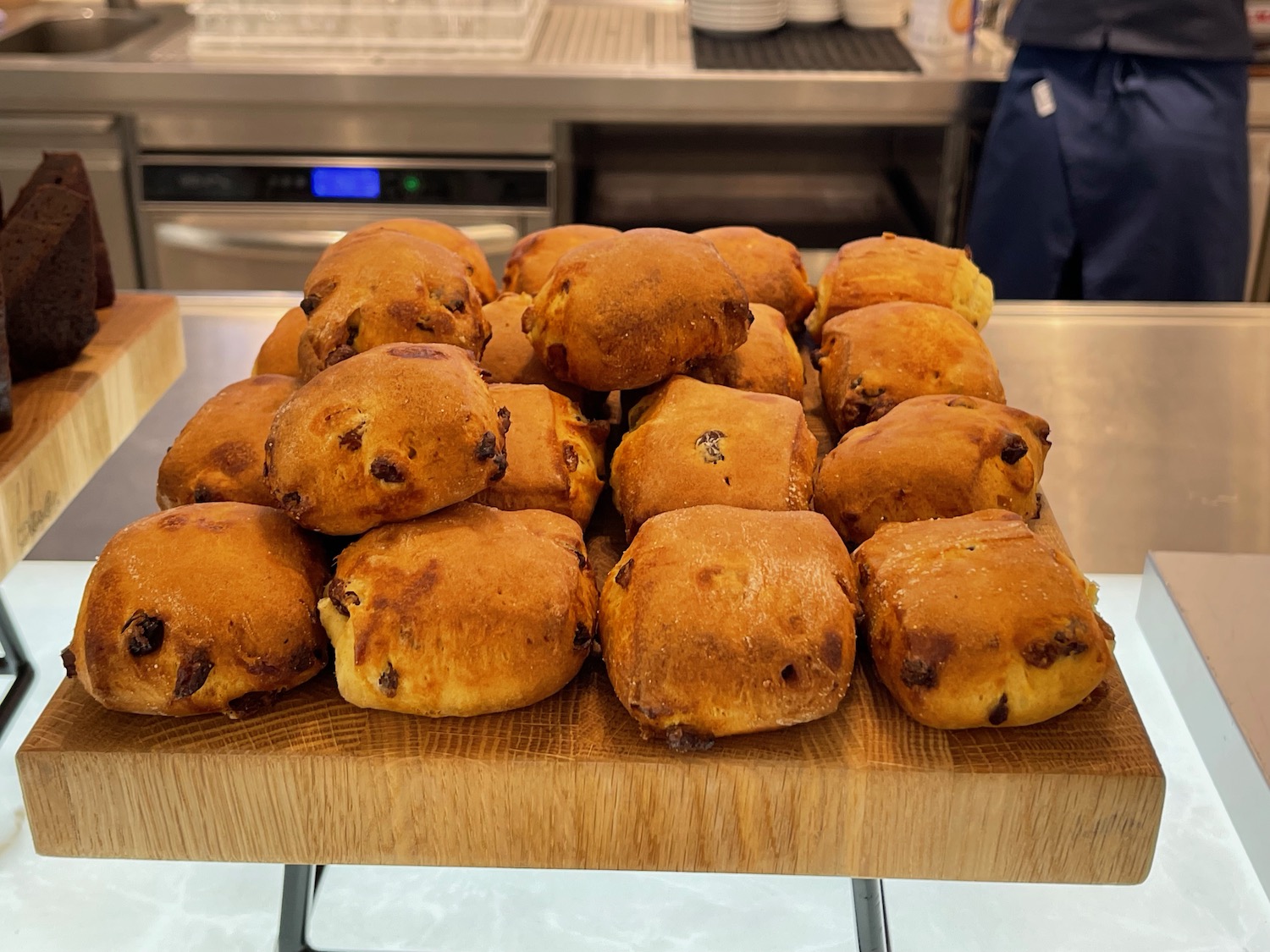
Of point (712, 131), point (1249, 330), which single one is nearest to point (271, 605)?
point (1249, 330)

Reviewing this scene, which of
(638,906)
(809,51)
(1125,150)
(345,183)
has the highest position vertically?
(809,51)

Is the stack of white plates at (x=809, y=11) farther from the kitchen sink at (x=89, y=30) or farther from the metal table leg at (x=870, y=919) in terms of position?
the metal table leg at (x=870, y=919)

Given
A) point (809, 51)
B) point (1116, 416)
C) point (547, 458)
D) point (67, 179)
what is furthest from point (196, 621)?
point (809, 51)

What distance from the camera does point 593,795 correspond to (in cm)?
61

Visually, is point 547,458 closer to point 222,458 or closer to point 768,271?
point 222,458

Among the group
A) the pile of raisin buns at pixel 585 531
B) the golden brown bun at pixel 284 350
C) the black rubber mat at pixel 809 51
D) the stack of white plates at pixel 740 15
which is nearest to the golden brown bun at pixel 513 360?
the pile of raisin buns at pixel 585 531

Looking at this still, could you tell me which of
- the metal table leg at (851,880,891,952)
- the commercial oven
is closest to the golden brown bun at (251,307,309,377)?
the metal table leg at (851,880,891,952)

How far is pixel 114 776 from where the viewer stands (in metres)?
0.61

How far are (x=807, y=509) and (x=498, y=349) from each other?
284 mm

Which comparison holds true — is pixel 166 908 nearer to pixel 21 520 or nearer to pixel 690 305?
pixel 21 520

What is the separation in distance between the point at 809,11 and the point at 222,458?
223cm

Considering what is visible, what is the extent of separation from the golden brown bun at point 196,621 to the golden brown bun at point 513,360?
0.86 feet

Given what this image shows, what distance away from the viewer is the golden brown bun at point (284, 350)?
3.02 ft

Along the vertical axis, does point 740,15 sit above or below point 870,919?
above
